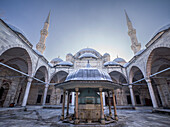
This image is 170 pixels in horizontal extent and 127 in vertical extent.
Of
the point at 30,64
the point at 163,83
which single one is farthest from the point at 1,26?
the point at 163,83

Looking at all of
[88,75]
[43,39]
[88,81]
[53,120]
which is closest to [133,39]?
[88,75]

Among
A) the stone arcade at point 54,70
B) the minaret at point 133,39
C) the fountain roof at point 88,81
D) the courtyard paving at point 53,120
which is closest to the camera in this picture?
the courtyard paving at point 53,120

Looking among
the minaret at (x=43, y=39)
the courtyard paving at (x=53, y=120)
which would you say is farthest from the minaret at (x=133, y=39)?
the minaret at (x=43, y=39)

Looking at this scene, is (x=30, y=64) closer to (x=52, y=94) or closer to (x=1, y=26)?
(x=1, y=26)

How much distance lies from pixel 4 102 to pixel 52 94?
287 inches

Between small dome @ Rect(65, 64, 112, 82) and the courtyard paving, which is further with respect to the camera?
small dome @ Rect(65, 64, 112, 82)

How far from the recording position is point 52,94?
17.2 metres

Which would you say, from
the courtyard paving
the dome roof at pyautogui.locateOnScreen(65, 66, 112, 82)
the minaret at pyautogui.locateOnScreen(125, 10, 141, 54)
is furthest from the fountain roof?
the minaret at pyautogui.locateOnScreen(125, 10, 141, 54)

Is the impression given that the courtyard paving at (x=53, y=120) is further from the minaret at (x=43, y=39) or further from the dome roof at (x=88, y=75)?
the minaret at (x=43, y=39)

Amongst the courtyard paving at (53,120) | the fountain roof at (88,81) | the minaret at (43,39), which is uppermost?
the minaret at (43,39)

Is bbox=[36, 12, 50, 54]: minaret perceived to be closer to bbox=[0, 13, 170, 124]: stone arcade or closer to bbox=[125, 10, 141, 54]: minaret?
bbox=[0, 13, 170, 124]: stone arcade

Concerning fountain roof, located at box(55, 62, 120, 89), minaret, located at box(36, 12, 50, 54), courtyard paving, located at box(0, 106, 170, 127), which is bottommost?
courtyard paving, located at box(0, 106, 170, 127)

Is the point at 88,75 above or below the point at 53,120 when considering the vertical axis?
above

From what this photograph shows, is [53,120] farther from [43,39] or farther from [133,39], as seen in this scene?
[133,39]
